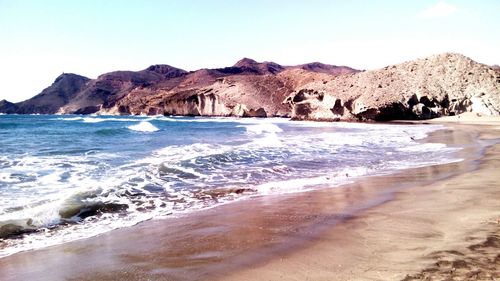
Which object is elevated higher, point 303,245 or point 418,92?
point 418,92

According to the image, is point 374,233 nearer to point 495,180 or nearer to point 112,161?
point 495,180

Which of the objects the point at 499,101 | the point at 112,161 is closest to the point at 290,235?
the point at 112,161

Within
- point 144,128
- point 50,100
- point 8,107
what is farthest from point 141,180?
point 8,107

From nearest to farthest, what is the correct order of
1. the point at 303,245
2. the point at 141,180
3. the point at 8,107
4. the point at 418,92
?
the point at 303,245 → the point at 141,180 → the point at 418,92 → the point at 8,107

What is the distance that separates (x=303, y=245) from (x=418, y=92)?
46618 millimetres

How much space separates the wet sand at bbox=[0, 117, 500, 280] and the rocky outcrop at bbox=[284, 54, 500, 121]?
4155cm

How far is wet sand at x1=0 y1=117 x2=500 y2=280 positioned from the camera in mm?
3557

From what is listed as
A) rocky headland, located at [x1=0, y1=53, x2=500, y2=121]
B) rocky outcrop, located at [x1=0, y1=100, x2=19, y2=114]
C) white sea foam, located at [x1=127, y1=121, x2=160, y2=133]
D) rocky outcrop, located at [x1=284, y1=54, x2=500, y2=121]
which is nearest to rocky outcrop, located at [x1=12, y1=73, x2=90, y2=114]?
rocky outcrop, located at [x1=0, y1=100, x2=19, y2=114]

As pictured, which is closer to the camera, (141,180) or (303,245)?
(303,245)

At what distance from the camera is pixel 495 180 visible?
786 cm

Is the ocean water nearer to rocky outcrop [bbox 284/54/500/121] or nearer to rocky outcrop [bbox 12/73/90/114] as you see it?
rocky outcrop [bbox 284/54/500/121]

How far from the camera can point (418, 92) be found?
149 ft

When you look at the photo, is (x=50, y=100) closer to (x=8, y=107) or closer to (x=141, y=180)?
(x=8, y=107)

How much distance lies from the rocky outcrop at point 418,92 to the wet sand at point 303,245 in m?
41.6
